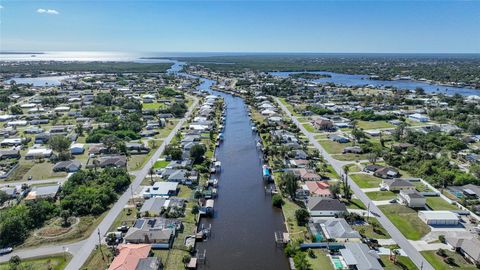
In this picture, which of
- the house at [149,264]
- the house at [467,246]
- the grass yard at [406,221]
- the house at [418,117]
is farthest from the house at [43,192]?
the house at [418,117]

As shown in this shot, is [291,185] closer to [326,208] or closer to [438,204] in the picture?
[326,208]

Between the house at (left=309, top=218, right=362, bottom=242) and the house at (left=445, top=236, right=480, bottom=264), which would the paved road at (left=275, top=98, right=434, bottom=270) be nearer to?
the house at (left=445, top=236, right=480, bottom=264)

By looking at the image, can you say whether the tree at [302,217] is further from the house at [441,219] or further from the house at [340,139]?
the house at [340,139]

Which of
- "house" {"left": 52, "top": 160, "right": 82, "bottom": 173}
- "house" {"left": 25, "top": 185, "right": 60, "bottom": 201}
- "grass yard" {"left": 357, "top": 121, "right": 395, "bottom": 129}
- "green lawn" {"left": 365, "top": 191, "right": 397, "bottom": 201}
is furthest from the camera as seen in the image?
"grass yard" {"left": 357, "top": 121, "right": 395, "bottom": 129}

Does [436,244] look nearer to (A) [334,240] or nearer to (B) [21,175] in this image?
(A) [334,240]

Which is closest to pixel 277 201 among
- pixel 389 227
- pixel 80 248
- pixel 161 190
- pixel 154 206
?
pixel 389 227

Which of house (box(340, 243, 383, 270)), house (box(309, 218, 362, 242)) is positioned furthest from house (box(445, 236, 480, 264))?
house (box(309, 218, 362, 242))
